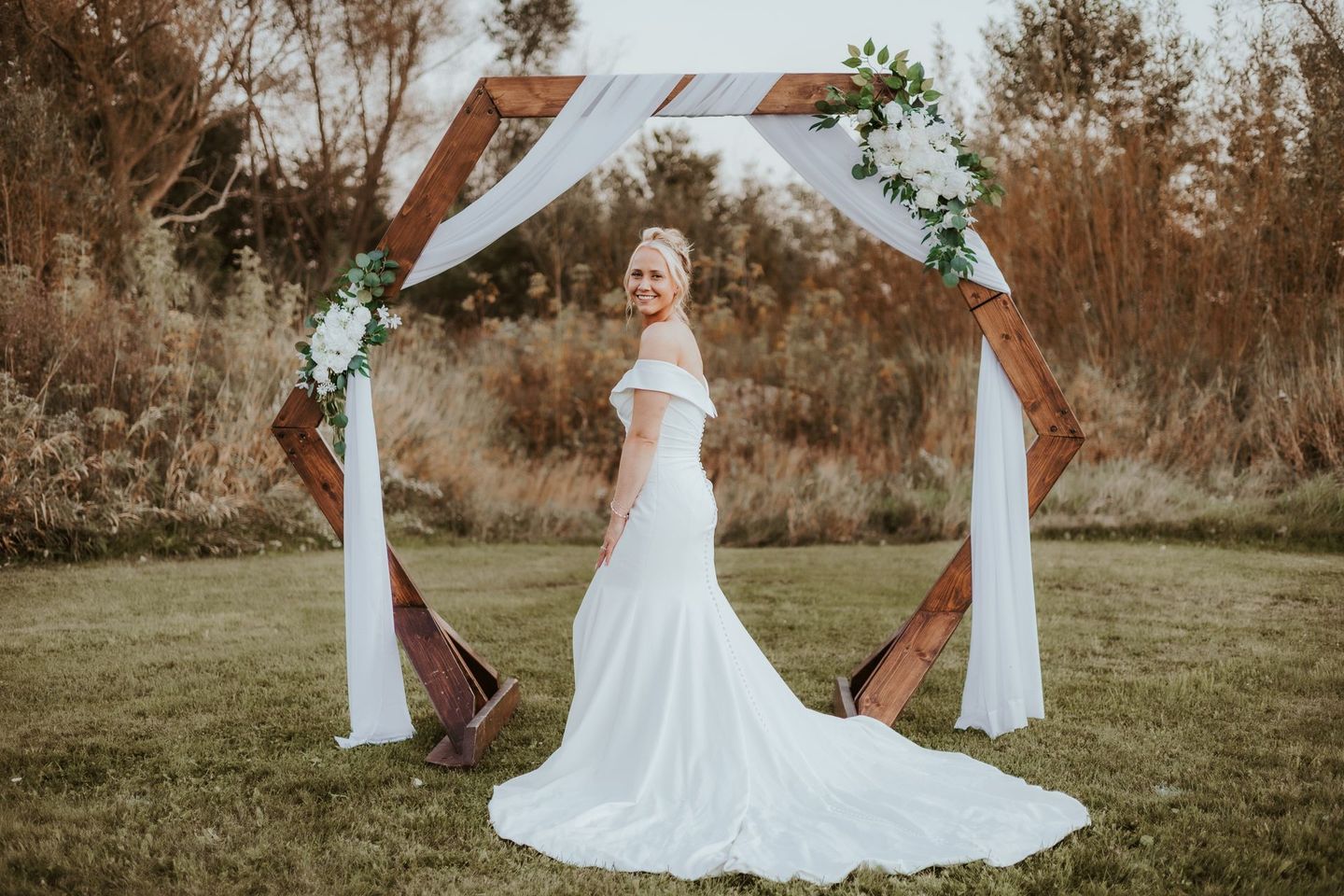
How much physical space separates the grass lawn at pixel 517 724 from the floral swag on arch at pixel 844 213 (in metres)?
0.38

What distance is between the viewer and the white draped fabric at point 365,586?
153 inches

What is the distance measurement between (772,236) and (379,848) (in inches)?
A: 551

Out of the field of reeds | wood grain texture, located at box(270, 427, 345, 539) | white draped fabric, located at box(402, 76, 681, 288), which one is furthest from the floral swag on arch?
the field of reeds

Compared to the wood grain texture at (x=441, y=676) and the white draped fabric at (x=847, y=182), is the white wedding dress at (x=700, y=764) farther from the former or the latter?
the white draped fabric at (x=847, y=182)

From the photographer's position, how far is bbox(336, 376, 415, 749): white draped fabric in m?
3.89

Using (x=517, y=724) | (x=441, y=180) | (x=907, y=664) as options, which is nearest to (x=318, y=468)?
(x=441, y=180)

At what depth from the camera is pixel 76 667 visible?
4.85 m

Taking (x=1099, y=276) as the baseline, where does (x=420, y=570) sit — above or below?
below

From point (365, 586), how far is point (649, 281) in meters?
1.54

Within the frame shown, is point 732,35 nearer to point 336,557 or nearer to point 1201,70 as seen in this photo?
point 1201,70

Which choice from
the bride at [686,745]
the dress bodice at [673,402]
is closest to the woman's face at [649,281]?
the bride at [686,745]

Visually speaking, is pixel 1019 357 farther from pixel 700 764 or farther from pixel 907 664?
pixel 700 764

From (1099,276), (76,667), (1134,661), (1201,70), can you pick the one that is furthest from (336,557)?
(1201,70)

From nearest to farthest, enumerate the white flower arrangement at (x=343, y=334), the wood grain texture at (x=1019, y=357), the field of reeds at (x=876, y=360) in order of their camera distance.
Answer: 1. the white flower arrangement at (x=343, y=334)
2. the wood grain texture at (x=1019, y=357)
3. the field of reeds at (x=876, y=360)
